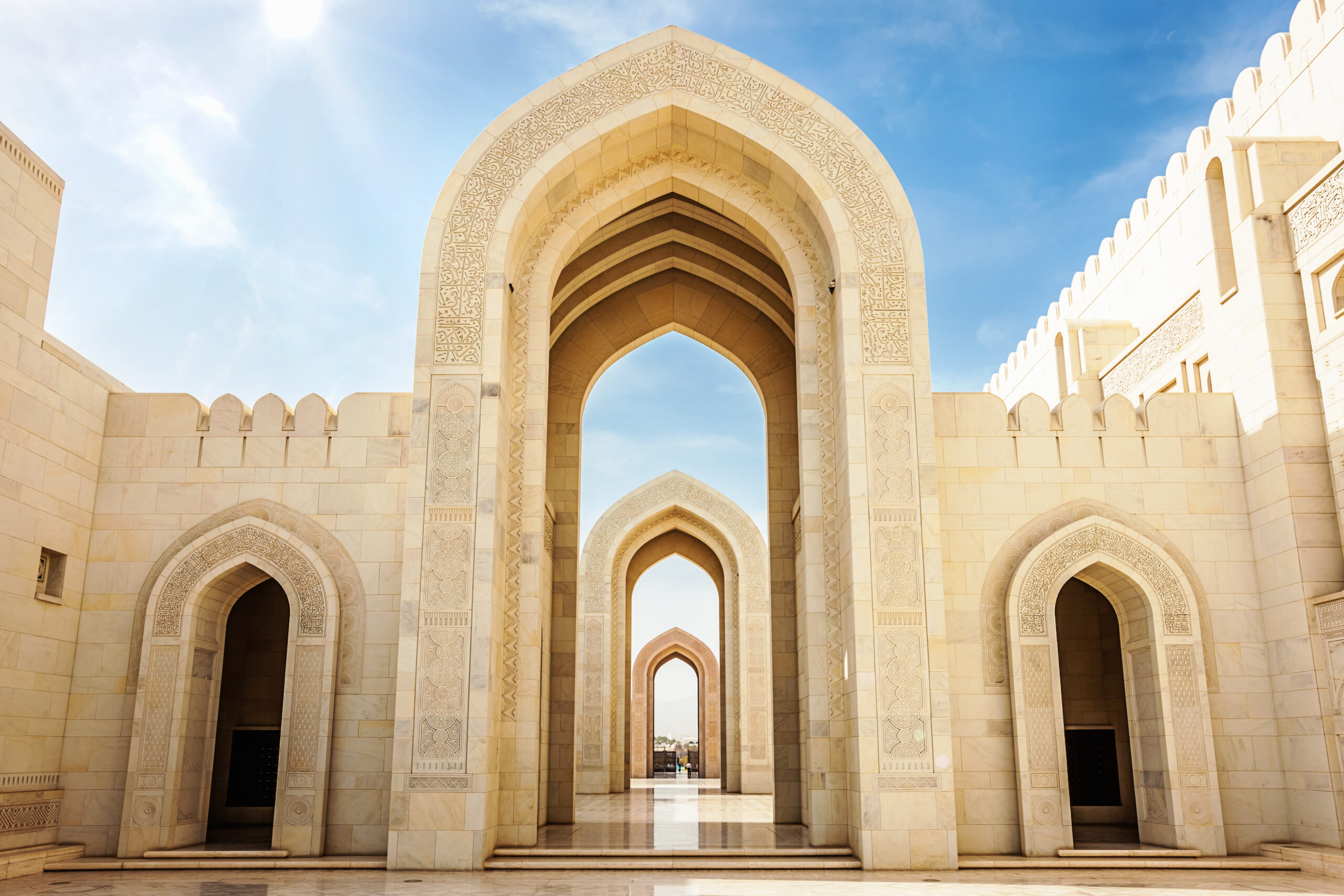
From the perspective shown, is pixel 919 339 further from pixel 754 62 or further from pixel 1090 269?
pixel 1090 269

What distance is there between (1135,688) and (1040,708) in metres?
1.00

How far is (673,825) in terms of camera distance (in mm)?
9883

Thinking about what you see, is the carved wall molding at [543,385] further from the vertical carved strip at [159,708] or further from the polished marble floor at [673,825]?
the vertical carved strip at [159,708]

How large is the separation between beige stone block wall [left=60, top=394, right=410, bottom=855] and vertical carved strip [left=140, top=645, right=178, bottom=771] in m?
0.21

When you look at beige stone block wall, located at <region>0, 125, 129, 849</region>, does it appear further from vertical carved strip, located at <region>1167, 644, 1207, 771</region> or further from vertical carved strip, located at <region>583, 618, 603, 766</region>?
vertical carved strip, located at <region>583, 618, 603, 766</region>

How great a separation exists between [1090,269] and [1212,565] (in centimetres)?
596

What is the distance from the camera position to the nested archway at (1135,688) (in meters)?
7.60

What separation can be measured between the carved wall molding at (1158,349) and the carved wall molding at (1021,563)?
2.10 m

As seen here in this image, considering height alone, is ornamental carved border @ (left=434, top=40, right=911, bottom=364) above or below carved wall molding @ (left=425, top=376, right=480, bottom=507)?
above

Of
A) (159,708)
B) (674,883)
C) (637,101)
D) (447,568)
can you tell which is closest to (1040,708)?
(674,883)

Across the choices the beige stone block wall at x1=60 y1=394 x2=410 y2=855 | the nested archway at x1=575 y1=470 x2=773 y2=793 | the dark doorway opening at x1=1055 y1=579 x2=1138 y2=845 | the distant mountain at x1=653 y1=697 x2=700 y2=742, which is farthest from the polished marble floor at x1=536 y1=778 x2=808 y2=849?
the distant mountain at x1=653 y1=697 x2=700 y2=742

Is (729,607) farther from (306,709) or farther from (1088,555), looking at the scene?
(306,709)

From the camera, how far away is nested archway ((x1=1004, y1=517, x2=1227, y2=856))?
7598 millimetres

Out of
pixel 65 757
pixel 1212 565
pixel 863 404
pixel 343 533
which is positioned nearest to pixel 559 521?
pixel 343 533
